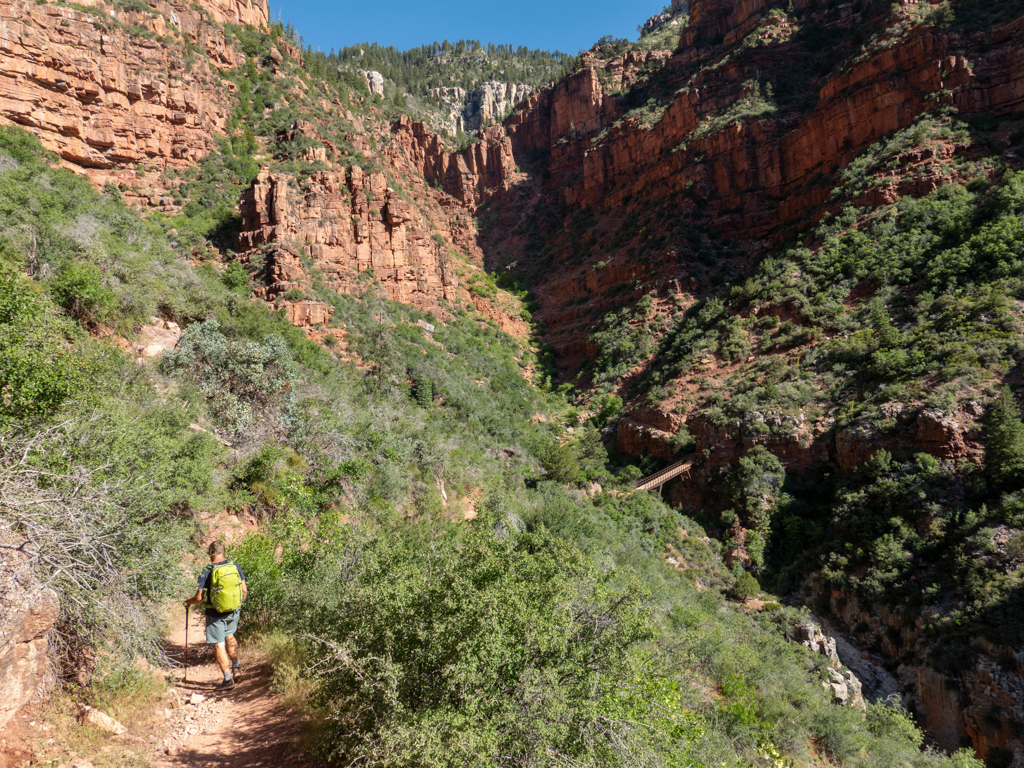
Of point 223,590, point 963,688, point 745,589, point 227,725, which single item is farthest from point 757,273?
point 227,725

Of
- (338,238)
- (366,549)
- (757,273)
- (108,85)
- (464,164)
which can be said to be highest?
(464,164)

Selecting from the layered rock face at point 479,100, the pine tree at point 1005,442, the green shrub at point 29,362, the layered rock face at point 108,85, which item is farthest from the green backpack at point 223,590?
the layered rock face at point 479,100

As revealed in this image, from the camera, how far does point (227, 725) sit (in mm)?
4762

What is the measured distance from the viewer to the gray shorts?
5.16 meters

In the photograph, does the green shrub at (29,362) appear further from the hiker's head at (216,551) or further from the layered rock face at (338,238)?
the layered rock face at (338,238)

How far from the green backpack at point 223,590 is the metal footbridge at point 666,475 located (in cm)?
2222

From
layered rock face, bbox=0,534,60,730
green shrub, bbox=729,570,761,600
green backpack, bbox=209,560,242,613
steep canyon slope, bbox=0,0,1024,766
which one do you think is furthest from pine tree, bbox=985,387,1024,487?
layered rock face, bbox=0,534,60,730

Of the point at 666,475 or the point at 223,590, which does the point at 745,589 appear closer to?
the point at 666,475

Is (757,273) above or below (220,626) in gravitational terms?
above

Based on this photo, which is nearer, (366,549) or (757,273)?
(366,549)

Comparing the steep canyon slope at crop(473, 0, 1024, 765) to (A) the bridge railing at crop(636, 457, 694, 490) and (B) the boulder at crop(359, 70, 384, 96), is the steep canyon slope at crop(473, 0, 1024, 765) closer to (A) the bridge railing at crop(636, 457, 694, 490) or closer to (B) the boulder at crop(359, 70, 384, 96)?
(A) the bridge railing at crop(636, 457, 694, 490)

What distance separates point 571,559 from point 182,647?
5.24 metres

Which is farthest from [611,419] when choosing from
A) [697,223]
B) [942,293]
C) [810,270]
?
[697,223]

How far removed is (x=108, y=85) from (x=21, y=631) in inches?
1288
